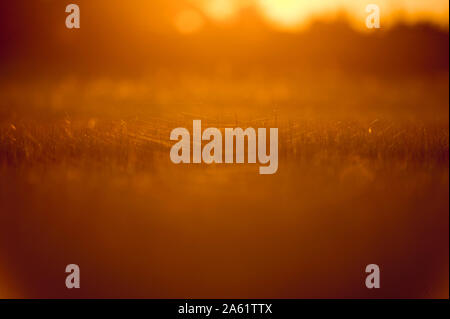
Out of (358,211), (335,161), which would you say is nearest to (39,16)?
(335,161)

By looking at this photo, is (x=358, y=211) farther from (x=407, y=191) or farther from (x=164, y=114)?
(x=164, y=114)

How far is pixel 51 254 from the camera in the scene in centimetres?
294

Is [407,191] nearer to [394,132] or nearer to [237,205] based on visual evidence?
[394,132]

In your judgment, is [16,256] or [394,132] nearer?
[16,256]

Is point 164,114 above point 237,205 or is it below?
above

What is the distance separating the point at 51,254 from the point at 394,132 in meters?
2.12

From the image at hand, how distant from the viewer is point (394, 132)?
138 inches

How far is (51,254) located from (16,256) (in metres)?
0.19
